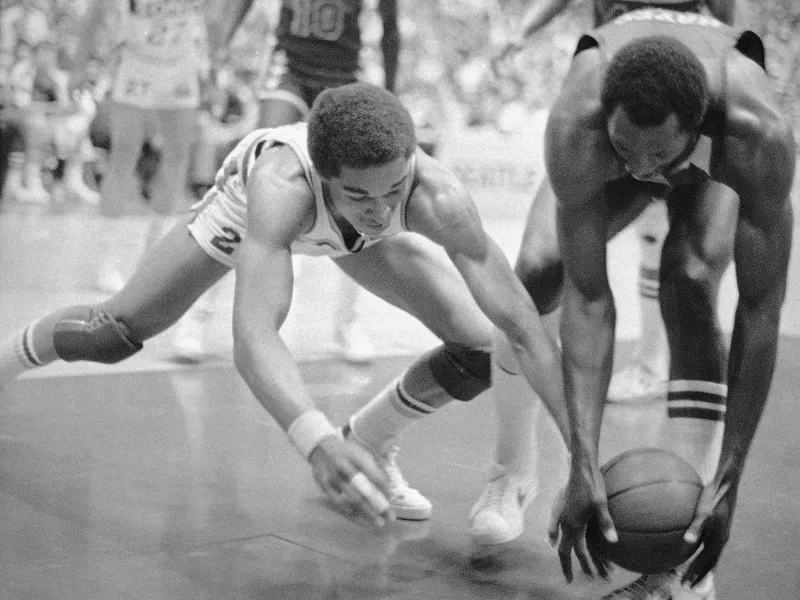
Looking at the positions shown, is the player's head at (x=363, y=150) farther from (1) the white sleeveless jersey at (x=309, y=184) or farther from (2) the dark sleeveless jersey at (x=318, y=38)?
(2) the dark sleeveless jersey at (x=318, y=38)

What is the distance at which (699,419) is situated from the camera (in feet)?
10.2

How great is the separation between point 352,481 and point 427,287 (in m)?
1.23

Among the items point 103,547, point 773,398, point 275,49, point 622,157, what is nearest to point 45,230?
point 275,49

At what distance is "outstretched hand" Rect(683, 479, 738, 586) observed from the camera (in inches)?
102

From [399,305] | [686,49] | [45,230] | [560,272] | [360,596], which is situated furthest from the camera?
[45,230]

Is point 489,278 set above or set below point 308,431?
above

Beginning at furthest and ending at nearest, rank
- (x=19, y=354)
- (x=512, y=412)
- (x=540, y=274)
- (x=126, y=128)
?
(x=126, y=128)
(x=19, y=354)
(x=512, y=412)
(x=540, y=274)

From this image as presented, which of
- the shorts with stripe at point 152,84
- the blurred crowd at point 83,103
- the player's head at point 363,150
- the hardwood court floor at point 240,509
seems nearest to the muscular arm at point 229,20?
the shorts with stripe at point 152,84

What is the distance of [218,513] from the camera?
3.46 metres

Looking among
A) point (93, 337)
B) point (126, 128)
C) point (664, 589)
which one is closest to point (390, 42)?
point (126, 128)

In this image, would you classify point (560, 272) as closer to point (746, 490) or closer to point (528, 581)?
point (528, 581)

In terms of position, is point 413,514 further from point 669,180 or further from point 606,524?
point 669,180

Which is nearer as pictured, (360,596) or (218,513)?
(360,596)

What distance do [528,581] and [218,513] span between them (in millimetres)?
932
